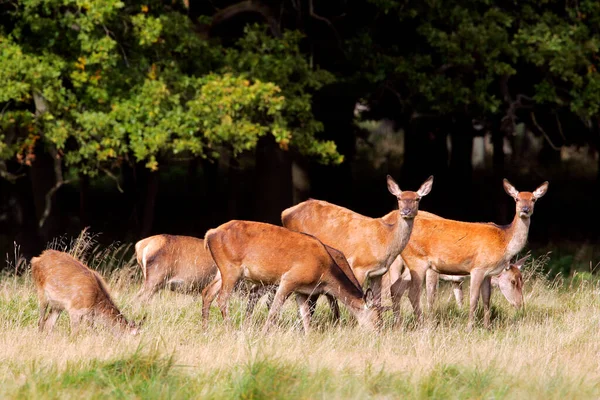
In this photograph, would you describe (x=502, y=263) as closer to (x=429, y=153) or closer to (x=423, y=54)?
(x=423, y=54)

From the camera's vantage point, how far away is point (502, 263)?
11734mm

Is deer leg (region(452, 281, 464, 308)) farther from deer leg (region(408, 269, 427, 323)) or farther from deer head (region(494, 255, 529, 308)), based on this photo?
deer leg (region(408, 269, 427, 323))

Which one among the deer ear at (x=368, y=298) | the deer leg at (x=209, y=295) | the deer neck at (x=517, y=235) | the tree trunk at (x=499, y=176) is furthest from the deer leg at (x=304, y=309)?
the tree trunk at (x=499, y=176)

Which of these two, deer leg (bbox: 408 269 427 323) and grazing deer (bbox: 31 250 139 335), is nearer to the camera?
grazing deer (bbox: 31 250 139 335)

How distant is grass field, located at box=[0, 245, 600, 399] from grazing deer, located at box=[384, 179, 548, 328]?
63 cm

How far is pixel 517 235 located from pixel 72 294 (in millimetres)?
4788

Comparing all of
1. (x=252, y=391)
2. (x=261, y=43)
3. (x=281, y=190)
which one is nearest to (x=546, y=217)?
(x=281, y=190)

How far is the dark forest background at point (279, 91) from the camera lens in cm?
1524

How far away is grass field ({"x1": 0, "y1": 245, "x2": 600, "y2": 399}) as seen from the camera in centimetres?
744

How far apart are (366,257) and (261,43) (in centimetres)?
695

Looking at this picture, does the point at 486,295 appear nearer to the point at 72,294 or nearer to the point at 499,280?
the point at 499,280

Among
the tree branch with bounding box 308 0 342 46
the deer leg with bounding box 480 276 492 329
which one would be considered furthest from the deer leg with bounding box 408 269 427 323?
the tree branch with bounding box 308 0 342 46

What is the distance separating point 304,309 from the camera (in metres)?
10.4

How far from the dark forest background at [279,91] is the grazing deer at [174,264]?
2.56m
